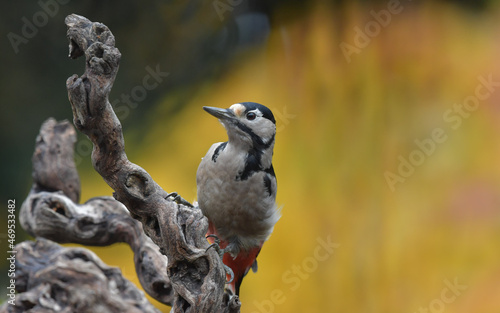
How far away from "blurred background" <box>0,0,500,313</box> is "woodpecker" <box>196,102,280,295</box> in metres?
1.27

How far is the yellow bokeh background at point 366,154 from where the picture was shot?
9.59 ft

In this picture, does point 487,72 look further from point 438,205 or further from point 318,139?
point 318,139

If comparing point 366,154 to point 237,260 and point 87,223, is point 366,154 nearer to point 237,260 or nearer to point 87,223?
point 237,260

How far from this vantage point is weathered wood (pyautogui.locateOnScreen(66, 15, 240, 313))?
4.13ft

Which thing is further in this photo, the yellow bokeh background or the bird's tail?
the yellow bokeh background

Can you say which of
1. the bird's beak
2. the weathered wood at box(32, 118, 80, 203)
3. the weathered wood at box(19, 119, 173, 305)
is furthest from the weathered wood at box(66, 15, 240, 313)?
the weathered wood at box(32, 118, 80, 203)

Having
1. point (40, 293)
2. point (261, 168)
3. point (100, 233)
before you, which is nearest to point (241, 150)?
point (261, 168)

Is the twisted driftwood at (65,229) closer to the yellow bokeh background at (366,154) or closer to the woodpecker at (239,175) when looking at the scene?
the woodpecker at (239,175)

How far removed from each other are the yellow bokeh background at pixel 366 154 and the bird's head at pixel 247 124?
4.28 ft

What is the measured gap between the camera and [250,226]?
1851 mm

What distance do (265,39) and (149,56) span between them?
30.7 inches

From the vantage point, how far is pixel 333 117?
3107 mm

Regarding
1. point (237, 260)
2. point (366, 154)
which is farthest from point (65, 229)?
point (366, 154)

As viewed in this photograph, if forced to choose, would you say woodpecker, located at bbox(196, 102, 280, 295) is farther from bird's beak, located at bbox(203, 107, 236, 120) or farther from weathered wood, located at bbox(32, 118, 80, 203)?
weathered wood, located at bbox(32, 118, 80, 203)
